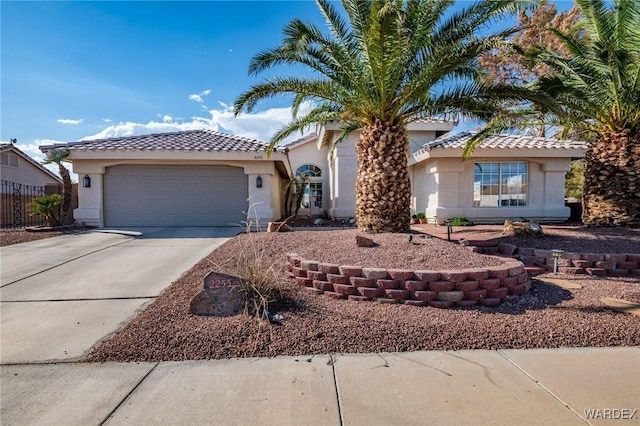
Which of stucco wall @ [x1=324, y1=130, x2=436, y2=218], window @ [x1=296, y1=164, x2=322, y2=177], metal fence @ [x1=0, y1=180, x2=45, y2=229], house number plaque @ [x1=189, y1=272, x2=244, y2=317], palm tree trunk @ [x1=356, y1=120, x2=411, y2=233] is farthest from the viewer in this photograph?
window @ [x1=296, y1=164, x2=322, y2=177]

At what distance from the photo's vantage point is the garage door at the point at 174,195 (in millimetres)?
13547

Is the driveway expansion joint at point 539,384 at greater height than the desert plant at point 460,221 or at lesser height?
lesser

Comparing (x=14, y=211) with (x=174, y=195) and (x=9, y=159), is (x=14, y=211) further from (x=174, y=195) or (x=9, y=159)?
(x=174, y=195)

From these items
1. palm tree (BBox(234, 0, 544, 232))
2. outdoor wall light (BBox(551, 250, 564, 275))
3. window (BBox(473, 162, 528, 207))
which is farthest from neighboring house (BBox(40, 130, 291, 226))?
outdoor wall light (BBox(551, 250, 564, 275))

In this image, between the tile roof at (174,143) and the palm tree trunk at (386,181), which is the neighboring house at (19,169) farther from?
the palm tree trunk at (386,181)

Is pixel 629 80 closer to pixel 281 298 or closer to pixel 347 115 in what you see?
pixel 347 115

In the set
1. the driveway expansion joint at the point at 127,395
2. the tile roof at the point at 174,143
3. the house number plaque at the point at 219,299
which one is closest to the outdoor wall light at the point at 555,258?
the house number plaque at the point at 219,299

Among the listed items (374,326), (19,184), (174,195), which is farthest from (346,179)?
(19,184)

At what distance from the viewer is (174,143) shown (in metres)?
14.1

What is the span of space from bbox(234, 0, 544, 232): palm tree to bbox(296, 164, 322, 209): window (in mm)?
12377

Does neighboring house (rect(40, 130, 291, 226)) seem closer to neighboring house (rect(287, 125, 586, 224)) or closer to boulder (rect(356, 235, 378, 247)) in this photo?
neighboring house (rect(287, 125, 586, 224))

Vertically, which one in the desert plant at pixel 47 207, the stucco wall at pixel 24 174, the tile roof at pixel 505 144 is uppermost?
the tile roof at pixel 505 144

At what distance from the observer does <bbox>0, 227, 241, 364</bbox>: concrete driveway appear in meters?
3.93

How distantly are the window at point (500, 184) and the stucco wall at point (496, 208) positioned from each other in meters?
0.24
